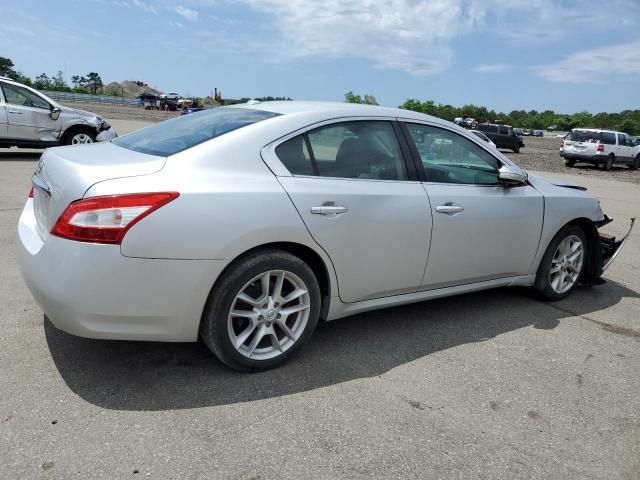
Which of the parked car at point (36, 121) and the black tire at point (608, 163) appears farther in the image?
the black tire at point (608, 163)

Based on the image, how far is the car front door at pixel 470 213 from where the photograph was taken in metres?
3.95

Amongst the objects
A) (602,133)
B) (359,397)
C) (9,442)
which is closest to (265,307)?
(359,397)

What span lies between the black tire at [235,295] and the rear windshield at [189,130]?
0.78m

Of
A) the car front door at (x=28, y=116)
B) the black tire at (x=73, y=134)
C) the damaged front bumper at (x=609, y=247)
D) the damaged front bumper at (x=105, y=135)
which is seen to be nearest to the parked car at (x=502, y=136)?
the damaged front bumper at (x=105, y=135)

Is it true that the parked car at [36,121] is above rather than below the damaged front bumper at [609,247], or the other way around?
above

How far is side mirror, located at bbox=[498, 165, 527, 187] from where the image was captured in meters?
4.25

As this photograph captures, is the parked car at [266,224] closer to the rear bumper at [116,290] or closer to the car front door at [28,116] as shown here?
the rear bumper at [116,290]

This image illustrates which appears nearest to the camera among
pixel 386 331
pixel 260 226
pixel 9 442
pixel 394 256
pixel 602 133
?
pixel 9 442

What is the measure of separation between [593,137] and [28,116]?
2351 centimetres

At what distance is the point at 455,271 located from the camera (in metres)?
4.11

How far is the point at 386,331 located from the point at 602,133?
1013 inches

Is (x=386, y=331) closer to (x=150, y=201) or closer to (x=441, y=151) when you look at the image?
(x=441, y=151)

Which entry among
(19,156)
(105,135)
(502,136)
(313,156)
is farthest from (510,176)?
(502,136)

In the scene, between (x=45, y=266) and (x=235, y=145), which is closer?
(x=45, y=266)
